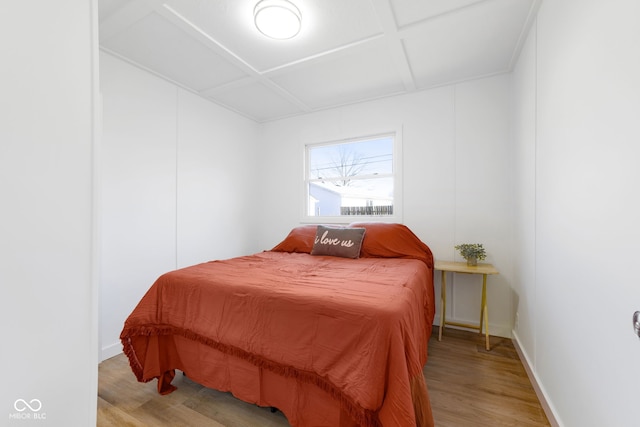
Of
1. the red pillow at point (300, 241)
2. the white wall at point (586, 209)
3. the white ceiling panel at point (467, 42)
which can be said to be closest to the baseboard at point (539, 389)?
the white wall at point (586, 209)

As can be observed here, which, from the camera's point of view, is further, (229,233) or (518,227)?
(229,233)

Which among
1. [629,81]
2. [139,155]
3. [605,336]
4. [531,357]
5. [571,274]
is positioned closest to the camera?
[629,81]

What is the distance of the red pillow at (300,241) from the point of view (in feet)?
9.86

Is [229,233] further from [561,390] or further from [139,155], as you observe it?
[561,390]

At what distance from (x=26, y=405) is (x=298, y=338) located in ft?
3.21

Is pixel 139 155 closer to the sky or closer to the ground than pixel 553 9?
closer to the ground

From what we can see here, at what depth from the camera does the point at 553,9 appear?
154 centimetres

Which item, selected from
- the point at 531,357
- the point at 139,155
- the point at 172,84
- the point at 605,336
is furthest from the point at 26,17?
the point at 531,357

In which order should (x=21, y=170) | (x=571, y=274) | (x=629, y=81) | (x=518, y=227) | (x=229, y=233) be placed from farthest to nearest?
(x=229, y=233) → (x=518, y=227) → (x=571, y=274) → (x=629, y=81) → (x=21, y=170)

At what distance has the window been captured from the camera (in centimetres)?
325

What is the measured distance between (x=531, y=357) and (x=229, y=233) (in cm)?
325

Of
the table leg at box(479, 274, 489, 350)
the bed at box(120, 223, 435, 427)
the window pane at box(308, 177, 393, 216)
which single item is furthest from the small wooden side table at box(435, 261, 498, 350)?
the window pane at box(308, 177, 393, 216)

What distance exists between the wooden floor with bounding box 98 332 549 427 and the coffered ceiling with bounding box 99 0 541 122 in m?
2.55

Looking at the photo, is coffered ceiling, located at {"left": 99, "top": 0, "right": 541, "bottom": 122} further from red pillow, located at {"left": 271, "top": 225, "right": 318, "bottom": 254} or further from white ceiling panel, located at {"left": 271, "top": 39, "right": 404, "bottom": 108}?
red pillow, located at {"left": 271, "top": 225, "right": 318, "bottom": 254}
